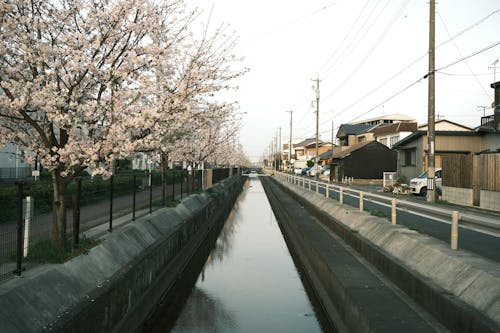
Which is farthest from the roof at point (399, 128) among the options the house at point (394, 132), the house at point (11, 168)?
the house at point (11, 168)

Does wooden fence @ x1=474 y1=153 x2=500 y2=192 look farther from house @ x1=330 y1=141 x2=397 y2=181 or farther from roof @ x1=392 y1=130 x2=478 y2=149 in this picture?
house @ x1=330 y1=141 x2=397 y2=181

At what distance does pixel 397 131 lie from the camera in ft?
181

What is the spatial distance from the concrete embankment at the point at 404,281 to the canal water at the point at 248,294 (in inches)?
32.0

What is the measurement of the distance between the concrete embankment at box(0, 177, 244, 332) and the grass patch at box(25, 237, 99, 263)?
149mm

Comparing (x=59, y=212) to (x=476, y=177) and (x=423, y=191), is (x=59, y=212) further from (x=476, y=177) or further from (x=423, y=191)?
(x=423, y=191)

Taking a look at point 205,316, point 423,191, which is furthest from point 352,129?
point 205,316

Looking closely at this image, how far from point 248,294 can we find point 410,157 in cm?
3111

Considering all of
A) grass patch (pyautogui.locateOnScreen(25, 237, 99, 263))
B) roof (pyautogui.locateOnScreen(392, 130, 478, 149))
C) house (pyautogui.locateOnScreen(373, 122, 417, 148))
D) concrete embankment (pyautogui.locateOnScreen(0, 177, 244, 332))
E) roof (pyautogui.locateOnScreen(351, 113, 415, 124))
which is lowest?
concrete embankment (pyautogui.locateOnScreen(0, 177, 244, 332))

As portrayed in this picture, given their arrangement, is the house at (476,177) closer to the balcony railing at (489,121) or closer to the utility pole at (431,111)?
the balcony railing at (489,121)

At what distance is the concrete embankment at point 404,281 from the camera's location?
204 inches

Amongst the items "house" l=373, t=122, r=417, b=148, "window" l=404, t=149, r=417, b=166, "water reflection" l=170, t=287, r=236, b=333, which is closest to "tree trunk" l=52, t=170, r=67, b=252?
"water reflection" l=170, t=287, r=236, b=333

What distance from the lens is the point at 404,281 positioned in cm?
723

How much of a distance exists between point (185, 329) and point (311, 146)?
116 m

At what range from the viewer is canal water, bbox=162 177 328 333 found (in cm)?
873
